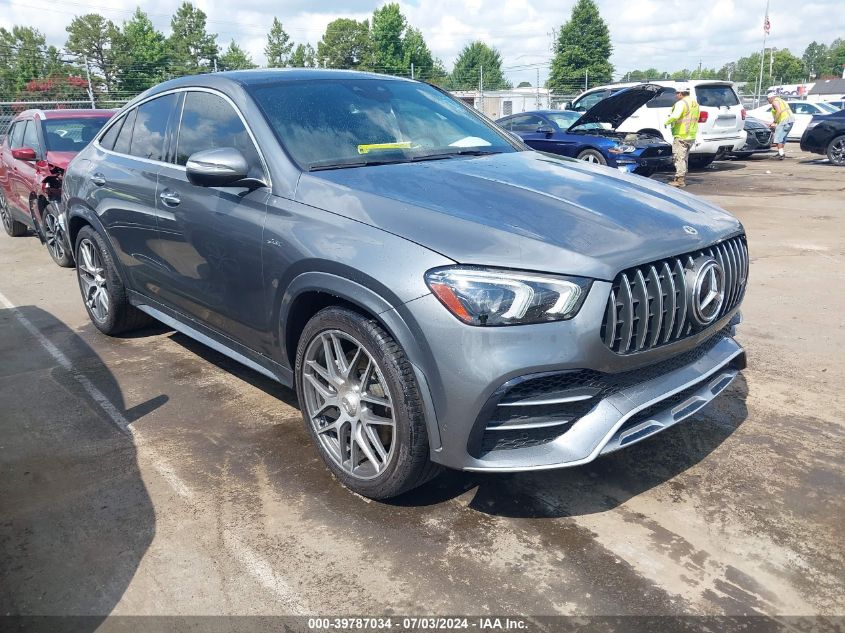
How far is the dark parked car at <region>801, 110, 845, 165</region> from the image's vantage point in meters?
16.5

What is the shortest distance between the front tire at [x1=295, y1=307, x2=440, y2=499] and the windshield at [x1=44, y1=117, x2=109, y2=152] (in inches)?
250

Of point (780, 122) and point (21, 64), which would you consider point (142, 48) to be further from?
point (780, 122)

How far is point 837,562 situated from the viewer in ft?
8.55

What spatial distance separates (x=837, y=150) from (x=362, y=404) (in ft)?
57.6

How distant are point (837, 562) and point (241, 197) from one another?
2932 mm

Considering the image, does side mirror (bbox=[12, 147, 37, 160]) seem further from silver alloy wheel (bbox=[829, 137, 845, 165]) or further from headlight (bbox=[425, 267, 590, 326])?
silver alloy wheel (bbox=[829, 137, 845, 165])

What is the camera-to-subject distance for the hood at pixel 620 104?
1046cm

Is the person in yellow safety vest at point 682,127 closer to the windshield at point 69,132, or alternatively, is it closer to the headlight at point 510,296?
the windshield at point 69,132

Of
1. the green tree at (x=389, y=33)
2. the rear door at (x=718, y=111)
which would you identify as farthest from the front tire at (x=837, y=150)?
the green tree at (x=389, y=33)

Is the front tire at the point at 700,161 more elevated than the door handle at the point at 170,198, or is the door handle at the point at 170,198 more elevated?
the door handle at the point at 170,198

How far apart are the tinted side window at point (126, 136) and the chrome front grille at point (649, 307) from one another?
3.54m

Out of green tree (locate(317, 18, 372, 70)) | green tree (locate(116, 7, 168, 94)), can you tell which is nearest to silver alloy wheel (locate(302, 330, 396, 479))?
green tree (locate(116, 7, 168, 94))

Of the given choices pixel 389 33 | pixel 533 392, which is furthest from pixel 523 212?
pixel 389 33

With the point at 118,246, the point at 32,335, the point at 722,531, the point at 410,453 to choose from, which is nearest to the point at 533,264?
the point at 410,453
